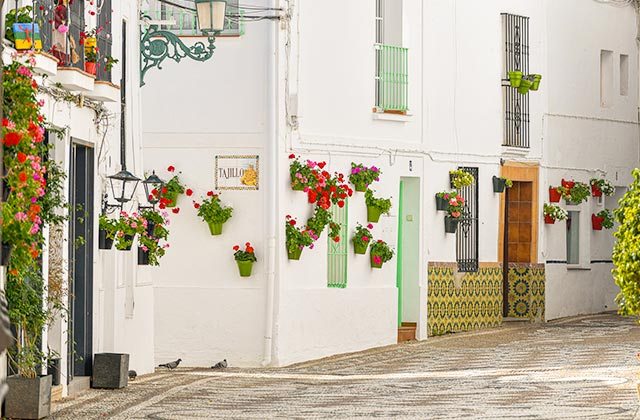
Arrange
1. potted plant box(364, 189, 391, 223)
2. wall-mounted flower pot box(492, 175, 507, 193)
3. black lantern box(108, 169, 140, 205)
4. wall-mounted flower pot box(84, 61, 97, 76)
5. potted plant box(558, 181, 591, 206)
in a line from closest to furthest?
1. wall-mounted flower pot box(84, 61, 97, 76)
2. black lantern box(108, 169, 140, 205)
3. potted plant box(364, 189, 391, 223)
4. wall-mounted flower pot box(492, 175, 507, 193)
5. potted plant box(558, 181, 591, 206)

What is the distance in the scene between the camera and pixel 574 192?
2648 centimetres

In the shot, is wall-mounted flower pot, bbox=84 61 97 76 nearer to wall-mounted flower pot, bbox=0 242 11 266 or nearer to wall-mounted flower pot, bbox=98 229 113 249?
wall-mounted flower pot, bbox=98 229 113 249

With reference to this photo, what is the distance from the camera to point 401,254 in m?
22.8

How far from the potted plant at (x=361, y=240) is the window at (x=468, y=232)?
3123 millimetres

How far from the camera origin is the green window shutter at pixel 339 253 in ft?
68.0

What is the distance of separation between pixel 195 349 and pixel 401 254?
4.63 m

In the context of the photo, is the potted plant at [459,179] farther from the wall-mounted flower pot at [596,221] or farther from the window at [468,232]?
the wall-mounted flower pot at [596,221]

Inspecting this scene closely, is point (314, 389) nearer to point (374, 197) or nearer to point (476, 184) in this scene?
point (374, 197)

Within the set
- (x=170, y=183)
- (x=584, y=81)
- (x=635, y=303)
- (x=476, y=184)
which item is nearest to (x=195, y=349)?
(x=170, y=183)

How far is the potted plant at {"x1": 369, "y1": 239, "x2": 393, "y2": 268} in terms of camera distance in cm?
2134

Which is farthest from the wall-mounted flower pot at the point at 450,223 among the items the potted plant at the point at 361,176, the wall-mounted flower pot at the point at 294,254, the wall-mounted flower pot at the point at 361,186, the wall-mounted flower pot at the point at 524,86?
the wall-mounted flower pot at the point at 294,254

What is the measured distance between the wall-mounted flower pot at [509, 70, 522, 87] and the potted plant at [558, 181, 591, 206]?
2.50 m

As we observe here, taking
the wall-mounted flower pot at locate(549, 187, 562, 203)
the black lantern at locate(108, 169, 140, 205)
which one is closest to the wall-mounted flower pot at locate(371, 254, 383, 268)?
the wall-mounted flower pot at locate(549, 187, 562, 203)

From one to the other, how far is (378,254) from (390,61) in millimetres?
2901
